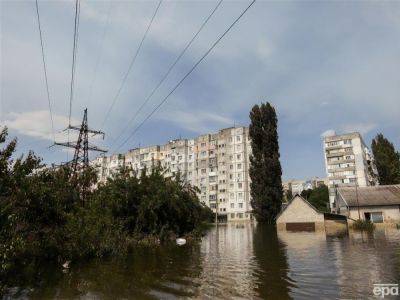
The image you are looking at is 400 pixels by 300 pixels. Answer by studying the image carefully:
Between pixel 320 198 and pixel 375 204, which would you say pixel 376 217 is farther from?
pixel 320 198

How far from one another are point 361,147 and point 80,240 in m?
101

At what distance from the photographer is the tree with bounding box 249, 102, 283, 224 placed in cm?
6253

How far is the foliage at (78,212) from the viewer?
1242cm

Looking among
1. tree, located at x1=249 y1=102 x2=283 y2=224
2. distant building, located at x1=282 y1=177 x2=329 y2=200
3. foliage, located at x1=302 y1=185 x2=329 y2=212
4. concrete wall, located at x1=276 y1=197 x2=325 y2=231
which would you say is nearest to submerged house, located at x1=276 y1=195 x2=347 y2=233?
concrete wall, located at x1=276 y1=197 x2=325 y2=231

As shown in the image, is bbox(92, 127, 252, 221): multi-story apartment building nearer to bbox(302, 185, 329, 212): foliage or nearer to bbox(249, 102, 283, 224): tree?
bbox(302, 185, 329, 212): foliage

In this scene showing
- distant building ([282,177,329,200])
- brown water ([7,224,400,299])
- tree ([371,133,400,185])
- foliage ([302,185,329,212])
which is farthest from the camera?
distant building ([282,177,329,200])

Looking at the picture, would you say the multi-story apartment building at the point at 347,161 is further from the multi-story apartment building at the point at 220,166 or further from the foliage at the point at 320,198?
the multi-story apartment building at the point at 220,166

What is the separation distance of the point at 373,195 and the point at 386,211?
311cm

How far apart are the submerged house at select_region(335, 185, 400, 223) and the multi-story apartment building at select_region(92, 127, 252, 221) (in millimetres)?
44915

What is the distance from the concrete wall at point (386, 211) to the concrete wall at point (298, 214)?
938 centimetres

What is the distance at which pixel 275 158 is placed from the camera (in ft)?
207

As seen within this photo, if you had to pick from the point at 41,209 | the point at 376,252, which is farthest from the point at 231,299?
the point at 376,252

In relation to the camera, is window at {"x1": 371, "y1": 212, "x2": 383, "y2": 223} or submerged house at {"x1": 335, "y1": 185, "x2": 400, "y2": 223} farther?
window at {"x1": 371, "y1": 212, "x2": 383, "y2": 223}

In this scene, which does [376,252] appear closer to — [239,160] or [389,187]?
[389,187]
